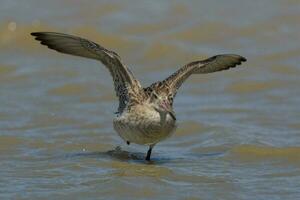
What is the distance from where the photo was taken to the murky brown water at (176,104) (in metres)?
9.37

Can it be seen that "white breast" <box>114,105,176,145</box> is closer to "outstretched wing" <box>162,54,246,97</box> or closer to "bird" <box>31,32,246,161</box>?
"bird" <box>31,32,246,161</box>

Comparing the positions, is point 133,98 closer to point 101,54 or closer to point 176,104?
point 101,54

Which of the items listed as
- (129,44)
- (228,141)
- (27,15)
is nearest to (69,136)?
(228,141)

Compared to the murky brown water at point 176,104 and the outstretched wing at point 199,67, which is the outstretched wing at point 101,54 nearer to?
the outstretched wing at point 199,67

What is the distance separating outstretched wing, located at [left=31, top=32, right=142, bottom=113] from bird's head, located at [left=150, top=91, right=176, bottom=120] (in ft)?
0.78

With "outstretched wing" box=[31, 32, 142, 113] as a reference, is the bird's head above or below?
below

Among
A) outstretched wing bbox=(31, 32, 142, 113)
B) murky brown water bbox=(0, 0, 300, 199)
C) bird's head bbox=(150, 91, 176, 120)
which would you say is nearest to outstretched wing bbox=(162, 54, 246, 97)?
bird's head bbox=(150, 91, 176, 120)

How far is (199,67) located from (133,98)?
1019mm

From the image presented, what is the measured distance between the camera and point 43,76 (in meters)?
14.5

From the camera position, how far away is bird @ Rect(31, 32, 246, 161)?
10.1 meters

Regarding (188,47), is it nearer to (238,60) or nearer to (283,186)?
(238,60)

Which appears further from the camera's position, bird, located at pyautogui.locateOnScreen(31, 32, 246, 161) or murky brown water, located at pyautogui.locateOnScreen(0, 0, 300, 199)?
bird, located at pyautogui.locateOnScreen(31, 32, 246, 161)

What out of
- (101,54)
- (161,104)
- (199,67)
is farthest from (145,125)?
(199,67)

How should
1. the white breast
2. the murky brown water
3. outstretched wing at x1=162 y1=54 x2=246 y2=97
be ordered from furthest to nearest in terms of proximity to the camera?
outstretched wing at x1=162 y1=54 x2=246 y2=97, the white breast, the murky brown water
